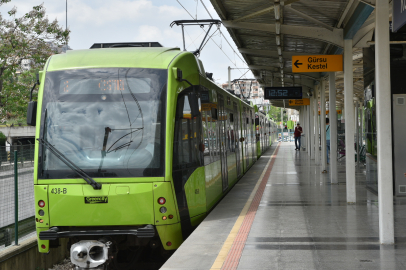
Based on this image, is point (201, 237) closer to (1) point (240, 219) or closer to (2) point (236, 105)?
(1) point (240, 219)

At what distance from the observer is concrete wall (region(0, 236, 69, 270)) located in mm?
7867

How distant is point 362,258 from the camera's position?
6254mm

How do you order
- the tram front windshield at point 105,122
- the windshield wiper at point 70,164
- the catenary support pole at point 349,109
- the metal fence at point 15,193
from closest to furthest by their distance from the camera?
the windshield wiper at point 70,164
the tram front windshield at point 105,122
the metal fence at point 15,193
the catenary support pole at point 349,109

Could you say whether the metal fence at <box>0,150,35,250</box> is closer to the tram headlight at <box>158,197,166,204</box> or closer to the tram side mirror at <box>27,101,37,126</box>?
the tram side mirror at <box>27,101,37,126</box>

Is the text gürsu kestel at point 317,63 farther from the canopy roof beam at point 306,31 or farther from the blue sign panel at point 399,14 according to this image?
the blue sign panel at point 399,14

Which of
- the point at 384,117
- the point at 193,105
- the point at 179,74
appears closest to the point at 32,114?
the point at 179,74

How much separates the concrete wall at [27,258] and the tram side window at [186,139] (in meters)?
2.75

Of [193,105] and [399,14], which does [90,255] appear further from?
[399,14]

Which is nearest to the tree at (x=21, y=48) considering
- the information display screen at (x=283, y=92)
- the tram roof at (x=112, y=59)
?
the information display screen at (x=283, y=92)

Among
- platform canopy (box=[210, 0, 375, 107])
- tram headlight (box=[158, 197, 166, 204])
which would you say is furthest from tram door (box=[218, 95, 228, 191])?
tram headlight (box=[158, 197, 166, 204])

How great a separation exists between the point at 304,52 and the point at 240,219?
871 cm

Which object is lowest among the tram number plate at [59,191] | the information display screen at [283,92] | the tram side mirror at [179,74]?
the tram number plate at [59,191]

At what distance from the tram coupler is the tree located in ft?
63.5

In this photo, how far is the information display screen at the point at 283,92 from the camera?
66.3 ft
